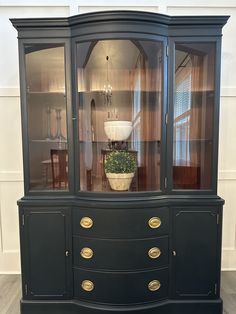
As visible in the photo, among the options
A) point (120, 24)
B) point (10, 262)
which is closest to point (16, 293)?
point (10, 262)

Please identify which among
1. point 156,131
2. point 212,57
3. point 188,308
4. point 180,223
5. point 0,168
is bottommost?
point 188,308

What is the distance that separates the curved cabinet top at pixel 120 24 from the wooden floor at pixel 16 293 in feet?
6.99

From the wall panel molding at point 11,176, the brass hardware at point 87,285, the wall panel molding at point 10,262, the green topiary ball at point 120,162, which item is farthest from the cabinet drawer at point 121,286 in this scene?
the wall panel molding at point 11,176

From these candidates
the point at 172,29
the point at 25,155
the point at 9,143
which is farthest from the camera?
the point at 9,143

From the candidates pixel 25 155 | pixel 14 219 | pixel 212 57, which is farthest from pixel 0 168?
pixel 212 57

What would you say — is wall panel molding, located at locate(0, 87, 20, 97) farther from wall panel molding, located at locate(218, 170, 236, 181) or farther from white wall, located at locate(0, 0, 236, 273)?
wall panel molding, located at locate(218, 170, 236, 181)

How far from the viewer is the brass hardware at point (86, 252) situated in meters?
1.72

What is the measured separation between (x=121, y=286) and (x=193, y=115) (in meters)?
1.40

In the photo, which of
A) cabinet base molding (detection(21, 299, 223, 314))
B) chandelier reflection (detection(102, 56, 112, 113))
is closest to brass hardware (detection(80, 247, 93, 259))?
cabinet base molding (detection(21, 299, 223, 314))

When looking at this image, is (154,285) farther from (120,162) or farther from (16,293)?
(16,293)

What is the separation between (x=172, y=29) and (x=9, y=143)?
1746 millimetres

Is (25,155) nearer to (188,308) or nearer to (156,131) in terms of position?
(156,131)

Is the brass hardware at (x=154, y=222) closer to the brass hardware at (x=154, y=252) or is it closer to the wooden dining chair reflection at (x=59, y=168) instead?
the brass hardware at (x=154, y=252)

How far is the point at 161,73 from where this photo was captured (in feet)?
5.57
